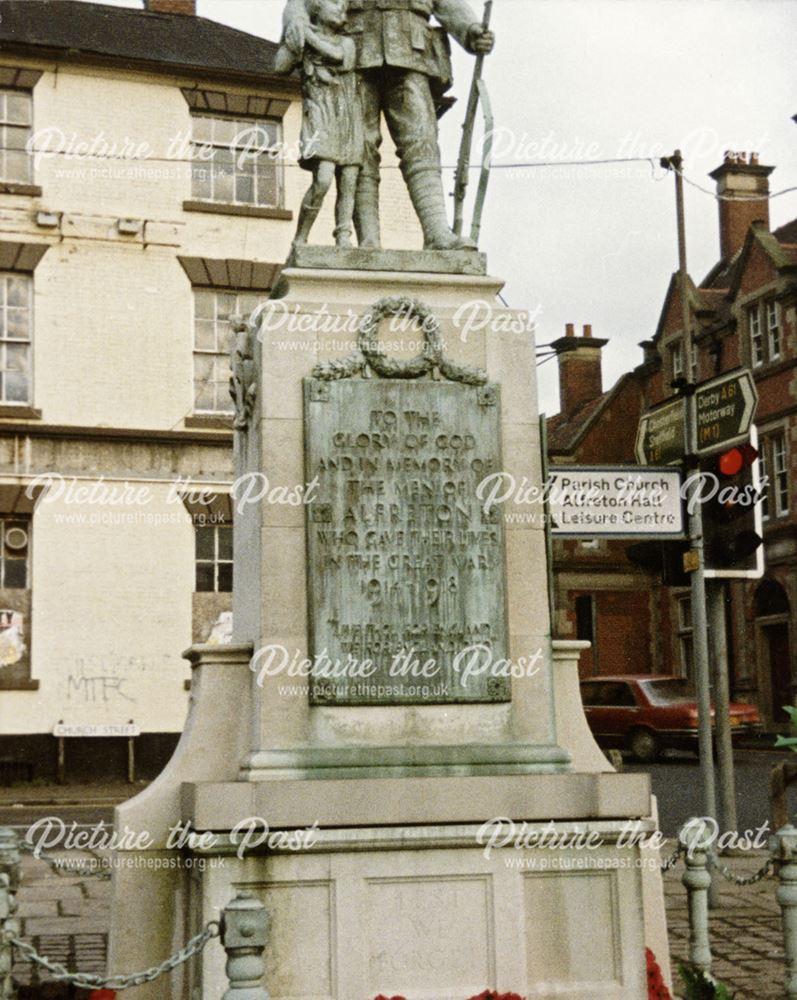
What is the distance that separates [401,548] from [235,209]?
19.3 metres

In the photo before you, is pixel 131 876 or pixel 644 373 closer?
pixel 131 876

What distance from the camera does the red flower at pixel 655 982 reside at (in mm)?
7086

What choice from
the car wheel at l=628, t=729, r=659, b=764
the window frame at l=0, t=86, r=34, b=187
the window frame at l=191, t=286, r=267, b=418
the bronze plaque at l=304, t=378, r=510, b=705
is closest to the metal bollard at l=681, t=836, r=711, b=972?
the bronze plaque at l=304, t=378, r=510, b=705

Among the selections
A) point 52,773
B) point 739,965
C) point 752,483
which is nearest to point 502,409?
point 739,965

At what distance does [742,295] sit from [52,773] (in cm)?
2732

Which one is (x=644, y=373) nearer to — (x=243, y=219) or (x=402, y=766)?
(x=243, y=219)

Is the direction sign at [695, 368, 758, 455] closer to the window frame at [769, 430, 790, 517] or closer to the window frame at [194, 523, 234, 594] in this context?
the window frame at [194, 523, 234, 594]

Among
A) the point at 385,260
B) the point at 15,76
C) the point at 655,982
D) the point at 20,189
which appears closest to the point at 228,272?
the point at 20,189

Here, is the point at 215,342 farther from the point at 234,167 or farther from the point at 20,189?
the point at 20,189

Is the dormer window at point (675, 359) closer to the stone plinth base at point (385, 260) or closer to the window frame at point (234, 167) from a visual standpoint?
the window frame at point (234, 167)

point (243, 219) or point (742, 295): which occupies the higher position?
point (742, 295)

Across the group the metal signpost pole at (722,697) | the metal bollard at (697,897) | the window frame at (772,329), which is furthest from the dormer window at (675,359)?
the metal bollard at (697,897)

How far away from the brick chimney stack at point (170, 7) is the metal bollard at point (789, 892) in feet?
82.0

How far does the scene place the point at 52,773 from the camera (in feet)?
77.6
